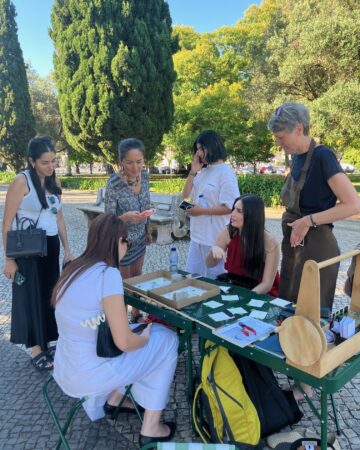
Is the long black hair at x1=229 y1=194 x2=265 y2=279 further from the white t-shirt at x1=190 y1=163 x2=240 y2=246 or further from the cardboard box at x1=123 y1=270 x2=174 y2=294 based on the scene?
the cardboard box at x1=123 y1=270 x2=174 y2=294

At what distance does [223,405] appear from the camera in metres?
1.98

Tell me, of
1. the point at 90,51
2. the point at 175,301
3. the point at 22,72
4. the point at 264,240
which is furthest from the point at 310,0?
the point at 22,72

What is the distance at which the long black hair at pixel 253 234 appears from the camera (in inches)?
109

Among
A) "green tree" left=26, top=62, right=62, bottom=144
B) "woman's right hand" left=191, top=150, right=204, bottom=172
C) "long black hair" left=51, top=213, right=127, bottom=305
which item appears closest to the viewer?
"long black hair" left=51, top=213, right=127, bottom=305

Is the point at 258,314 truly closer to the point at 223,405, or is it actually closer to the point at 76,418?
the point at 223,405

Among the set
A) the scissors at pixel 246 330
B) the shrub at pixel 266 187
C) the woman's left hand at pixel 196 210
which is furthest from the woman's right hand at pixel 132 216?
the shrub at pixel 266 187

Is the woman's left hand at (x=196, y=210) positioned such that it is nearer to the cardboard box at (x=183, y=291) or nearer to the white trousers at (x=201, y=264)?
the white trousers at (x=201, y=264)

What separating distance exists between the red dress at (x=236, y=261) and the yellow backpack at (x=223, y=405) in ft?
3.13

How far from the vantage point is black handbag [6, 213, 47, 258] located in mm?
2727

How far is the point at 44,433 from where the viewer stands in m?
2.35

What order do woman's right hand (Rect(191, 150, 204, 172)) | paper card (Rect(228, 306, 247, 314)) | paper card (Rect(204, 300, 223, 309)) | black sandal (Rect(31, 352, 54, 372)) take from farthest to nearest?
1. woman's right hand (Rect(191, 150, 204, 172))
2. black sandal (Rect(31, 352, 54, 372))
3. paper card (Rect(204, 300, 223, 309))
4. paper card (Rect(228, 306, 247, 314))

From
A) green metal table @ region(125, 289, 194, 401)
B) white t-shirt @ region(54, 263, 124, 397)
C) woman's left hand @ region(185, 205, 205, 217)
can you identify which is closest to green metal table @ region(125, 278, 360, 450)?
green metal table @ region(125, 289, 194, 401)

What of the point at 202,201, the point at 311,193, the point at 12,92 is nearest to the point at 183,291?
the point at 202,201

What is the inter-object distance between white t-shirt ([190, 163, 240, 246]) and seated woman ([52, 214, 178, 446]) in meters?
1.25
